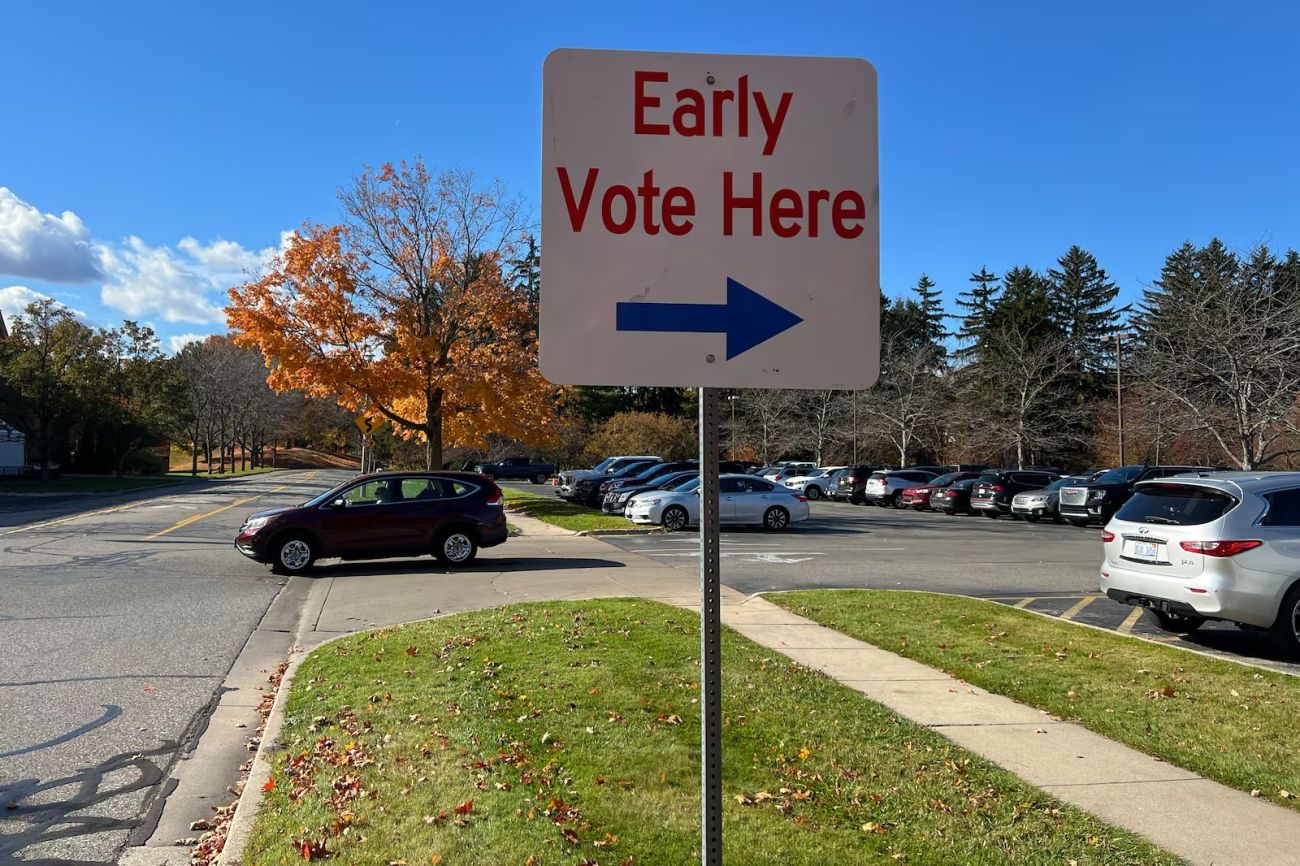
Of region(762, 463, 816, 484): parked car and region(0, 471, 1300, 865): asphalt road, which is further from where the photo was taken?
region(762, 463, 816, 484): parked car

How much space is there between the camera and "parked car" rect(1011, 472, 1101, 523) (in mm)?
29000

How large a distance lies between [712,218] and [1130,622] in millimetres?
9937

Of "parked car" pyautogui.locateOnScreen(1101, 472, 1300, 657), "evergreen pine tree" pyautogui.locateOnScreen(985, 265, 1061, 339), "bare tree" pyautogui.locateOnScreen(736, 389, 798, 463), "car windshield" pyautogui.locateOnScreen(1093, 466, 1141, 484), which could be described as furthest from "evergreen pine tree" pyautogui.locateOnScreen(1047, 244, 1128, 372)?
"parked car" pyautogui.locateOnScreen(1101, 472, 1300, 657)

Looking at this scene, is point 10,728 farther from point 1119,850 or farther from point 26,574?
point 26,574

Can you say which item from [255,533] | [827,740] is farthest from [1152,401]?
[827,740]

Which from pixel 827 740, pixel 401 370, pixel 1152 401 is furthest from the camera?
pixel 1152 401

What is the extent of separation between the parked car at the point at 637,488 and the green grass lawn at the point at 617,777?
17.9m

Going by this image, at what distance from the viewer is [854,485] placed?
133 feet

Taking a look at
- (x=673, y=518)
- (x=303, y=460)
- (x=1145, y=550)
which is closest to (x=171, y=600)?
(x=1145, y=550)

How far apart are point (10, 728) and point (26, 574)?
881cm

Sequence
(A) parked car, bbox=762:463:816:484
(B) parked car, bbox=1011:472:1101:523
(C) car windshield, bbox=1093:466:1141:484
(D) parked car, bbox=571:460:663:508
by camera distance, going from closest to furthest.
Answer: (C) car windshield, bbox=1093:466:1141:484 → (B) parked car, bbox=1011:472:1101:523 → (D) parked car, bbox=571:460:663:508 → (A) parked car, bbox=762:463:816:484

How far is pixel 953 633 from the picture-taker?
30.3ft

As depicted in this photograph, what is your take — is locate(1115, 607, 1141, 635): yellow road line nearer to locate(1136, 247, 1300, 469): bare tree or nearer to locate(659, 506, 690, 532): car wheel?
locate(659, 506, 690, 532): car wheel

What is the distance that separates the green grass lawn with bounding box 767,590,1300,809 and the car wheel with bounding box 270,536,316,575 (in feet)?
25.7
